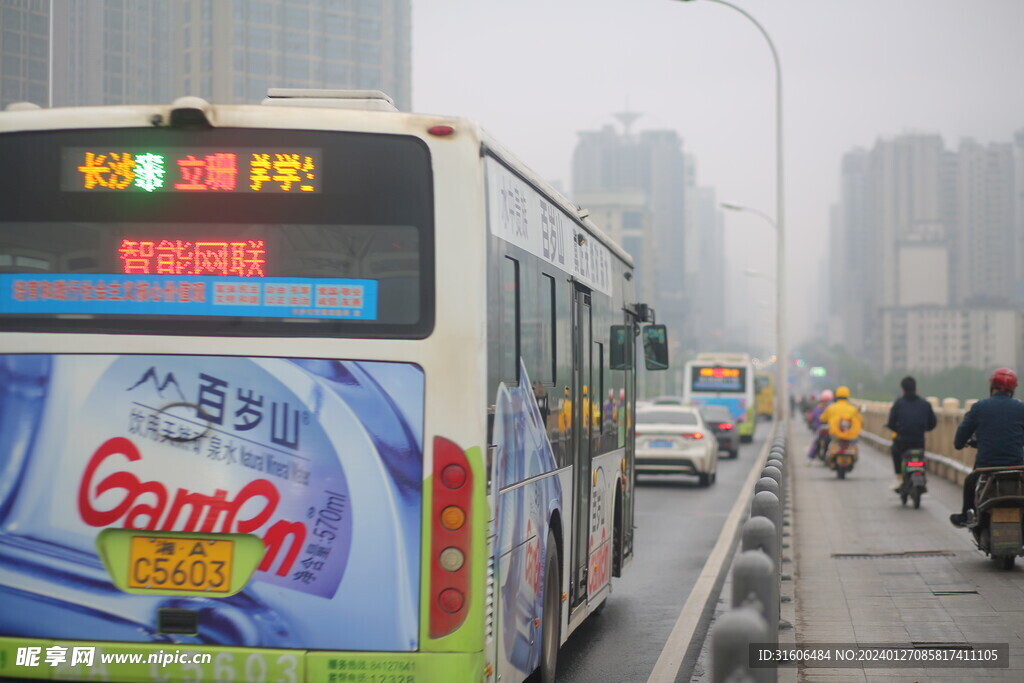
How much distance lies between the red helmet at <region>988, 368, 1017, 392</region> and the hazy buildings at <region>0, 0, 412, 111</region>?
23211mm

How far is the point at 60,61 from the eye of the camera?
3066 cm

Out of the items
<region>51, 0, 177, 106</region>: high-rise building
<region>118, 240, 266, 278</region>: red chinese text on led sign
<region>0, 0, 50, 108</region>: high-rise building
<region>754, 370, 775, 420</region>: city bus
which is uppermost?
<region>51, 0, 177, 106</region>: high-rise building

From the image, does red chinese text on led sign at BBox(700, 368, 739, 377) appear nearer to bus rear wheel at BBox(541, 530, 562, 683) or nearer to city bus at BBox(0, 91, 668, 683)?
bus rear wheel at BBox(541, 530, 562, 683)

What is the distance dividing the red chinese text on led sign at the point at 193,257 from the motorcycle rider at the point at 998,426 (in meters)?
8.60

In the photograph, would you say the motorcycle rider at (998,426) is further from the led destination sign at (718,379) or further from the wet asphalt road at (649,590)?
the led destination sign at (718,379)

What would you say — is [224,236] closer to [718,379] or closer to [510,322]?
[510,322]

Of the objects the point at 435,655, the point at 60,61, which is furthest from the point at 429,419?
the point at 60,61

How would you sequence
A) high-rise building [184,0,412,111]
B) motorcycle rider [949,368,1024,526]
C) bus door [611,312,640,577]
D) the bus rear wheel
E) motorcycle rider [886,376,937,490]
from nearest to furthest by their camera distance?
the bus rear wheel, bus door [611,312,640,577], motorcycle rider [949,368,1024,526], motorcycle rider [886,376,937,490], high-rise building [184,0,412,111]

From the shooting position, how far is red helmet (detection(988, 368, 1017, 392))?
12.3 metres

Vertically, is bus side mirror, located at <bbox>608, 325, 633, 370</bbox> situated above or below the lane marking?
above

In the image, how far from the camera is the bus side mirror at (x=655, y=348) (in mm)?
12242

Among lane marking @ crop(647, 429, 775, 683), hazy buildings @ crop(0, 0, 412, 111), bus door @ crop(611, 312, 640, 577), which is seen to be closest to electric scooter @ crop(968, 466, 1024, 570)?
lane marking @ crop(647, 429, 775, 683)

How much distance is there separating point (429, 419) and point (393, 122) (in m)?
1.23

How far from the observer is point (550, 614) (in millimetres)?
7480
